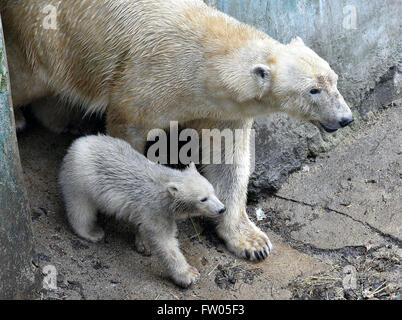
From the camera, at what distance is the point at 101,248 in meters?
5.24

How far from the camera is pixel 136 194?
16.1 feet

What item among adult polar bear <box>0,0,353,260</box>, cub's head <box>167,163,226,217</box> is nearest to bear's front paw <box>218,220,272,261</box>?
adult polar bear <box>0,0,353,260</box>

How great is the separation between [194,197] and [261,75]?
1029 mm

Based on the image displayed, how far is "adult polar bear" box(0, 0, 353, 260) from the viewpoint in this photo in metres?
4.84

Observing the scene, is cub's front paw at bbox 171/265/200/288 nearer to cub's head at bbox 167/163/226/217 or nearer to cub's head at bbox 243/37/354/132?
cub's head at bbox 167/163/226/217

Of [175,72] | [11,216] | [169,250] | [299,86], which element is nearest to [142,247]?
[169,250]

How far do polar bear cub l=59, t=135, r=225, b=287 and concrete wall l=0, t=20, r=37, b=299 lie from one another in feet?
2.21

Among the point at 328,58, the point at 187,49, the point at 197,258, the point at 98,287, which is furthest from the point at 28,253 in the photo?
the point at 328,58

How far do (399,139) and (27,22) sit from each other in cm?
382

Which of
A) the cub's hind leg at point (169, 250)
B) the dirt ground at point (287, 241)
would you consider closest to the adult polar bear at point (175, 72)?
the dirt ground at point (287, 241)

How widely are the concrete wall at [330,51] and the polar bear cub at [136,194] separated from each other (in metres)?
1.49

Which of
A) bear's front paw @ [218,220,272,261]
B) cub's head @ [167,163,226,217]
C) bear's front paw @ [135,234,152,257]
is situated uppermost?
cub's head @ [167,163,226,217]

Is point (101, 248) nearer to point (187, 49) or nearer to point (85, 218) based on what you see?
point (85, 218)

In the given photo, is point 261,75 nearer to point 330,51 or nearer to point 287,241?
point 287,241
